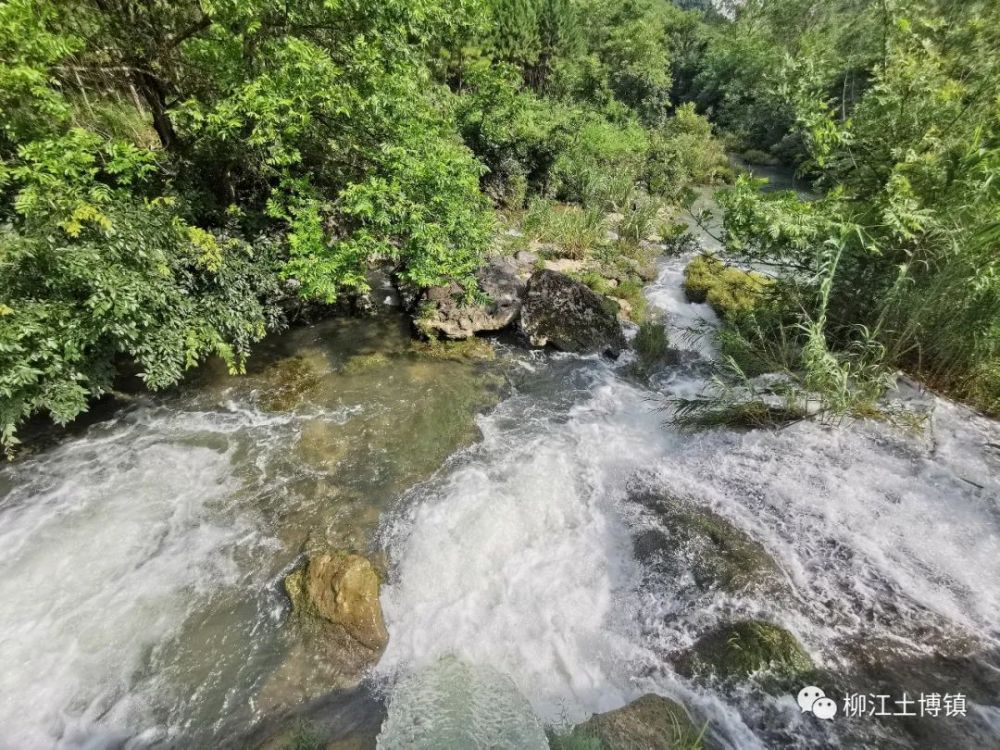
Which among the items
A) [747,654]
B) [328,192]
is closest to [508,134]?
[328,192]

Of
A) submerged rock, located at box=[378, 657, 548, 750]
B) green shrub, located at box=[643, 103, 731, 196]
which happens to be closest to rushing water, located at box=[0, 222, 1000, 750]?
submerged rock, located at box=[378, 657, 548, 750]

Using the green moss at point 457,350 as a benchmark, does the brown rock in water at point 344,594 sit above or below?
below

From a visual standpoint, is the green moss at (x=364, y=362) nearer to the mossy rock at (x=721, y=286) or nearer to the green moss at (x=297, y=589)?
the green moss at (x=297, y=589)

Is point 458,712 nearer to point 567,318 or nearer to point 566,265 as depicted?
point 567,318

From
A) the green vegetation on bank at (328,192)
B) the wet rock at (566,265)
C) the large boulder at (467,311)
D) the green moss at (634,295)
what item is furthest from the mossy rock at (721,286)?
the large boulder at (467,311)

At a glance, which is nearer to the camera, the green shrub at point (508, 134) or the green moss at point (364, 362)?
the green moss at point (364, 362)

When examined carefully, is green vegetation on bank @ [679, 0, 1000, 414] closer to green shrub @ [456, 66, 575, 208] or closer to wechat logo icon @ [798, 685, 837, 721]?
wechat logo icon @ [798, 685, 837, 721]
